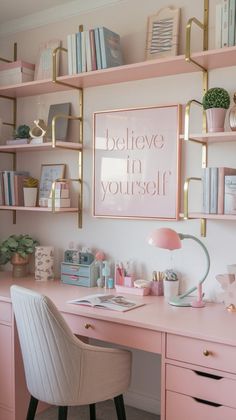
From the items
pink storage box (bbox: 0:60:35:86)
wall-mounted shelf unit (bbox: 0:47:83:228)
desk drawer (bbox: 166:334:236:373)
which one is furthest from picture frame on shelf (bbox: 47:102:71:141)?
desk drawer (bbox: 166:334:236:373)

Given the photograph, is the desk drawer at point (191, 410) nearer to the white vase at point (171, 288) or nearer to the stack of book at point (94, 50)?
the white vase at point (171, 288)

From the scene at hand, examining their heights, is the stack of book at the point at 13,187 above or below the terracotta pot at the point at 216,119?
below

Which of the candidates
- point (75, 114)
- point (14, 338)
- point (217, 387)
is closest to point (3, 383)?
point (14, 338)

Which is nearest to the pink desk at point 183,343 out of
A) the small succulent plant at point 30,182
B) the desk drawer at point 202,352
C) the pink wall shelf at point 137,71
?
the desk drawer at point 202,352

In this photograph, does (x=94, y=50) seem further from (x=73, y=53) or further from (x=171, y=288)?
(x=171, y=288)

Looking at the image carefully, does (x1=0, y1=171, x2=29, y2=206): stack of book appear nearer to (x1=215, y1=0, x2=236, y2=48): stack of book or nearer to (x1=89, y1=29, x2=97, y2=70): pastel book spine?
(x1=89, y1=29, x2=97, y2=70): pastel book spine

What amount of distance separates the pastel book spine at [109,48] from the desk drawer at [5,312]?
4.58ft

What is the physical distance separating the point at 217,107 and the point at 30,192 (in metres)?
Result: 1.34

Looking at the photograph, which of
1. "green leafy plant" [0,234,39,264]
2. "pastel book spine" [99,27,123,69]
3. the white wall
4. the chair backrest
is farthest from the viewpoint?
"green leafy plant" [0,234,39,264]

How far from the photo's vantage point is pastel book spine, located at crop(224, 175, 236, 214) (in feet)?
7.03

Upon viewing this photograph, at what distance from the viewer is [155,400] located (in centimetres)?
269

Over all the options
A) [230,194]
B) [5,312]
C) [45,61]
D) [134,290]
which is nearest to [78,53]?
[45,61]

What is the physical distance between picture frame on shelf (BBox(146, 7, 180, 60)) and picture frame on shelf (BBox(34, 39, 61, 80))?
27.2 inches

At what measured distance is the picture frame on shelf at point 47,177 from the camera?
2.98m
